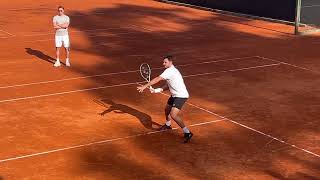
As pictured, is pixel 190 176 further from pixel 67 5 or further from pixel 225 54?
pixel 67 5

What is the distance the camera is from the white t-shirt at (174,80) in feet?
32.5

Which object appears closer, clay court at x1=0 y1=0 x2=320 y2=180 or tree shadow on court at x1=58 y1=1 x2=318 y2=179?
clay court at x1=0 y1=0 x2=320 y2=180

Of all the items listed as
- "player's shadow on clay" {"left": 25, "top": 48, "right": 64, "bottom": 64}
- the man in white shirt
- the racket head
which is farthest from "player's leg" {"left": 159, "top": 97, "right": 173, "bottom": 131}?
"player's shadow on clay" {"left": 25, "top": 48, "right": 64, "bottom": 64}

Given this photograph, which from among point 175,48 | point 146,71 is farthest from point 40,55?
point 146,71

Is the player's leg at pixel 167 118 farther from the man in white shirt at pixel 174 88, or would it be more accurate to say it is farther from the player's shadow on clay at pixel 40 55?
the player's shadow on clay at pixel 40 55

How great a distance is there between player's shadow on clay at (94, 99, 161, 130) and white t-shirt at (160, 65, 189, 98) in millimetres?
1479

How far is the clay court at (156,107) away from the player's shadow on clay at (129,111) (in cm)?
3

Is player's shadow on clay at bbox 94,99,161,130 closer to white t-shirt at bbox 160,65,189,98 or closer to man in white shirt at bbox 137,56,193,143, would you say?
man in white shirt at bbox 137,56,193,143

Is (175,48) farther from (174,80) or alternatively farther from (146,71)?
(174,80)

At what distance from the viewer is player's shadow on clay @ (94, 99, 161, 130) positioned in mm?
11508

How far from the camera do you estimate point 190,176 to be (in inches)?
348

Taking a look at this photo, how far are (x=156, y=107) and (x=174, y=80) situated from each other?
9.76 feet

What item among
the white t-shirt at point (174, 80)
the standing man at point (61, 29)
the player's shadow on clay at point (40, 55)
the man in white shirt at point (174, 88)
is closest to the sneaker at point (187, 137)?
the man in white shirt at point (174, 88)

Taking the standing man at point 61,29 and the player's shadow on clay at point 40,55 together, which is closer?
the standing man at point 61,29
